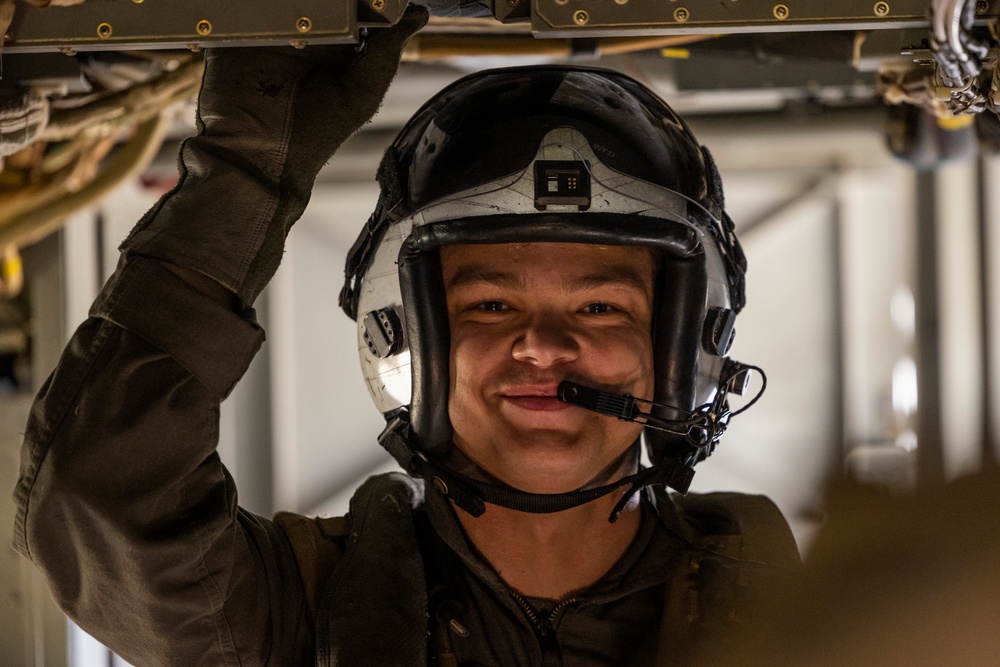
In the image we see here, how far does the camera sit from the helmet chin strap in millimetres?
1837

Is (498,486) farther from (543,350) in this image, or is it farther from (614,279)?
(614,279)

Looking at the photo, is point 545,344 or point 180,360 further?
point 545,344

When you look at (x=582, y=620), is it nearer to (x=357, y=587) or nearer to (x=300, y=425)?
(x=357, y=587)

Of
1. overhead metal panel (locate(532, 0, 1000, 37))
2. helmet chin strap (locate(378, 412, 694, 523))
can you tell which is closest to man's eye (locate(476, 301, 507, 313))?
helmet chin strap (locate(378, 412, 694, 523))

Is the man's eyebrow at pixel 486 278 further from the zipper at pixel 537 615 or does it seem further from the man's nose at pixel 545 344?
the zipper at pixel 537 615

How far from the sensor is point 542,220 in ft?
5.98

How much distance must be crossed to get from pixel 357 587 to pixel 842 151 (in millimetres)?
2942

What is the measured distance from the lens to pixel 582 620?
6.07ft

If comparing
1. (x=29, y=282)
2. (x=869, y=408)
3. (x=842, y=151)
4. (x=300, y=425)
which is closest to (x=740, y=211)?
(x=842, y=151)

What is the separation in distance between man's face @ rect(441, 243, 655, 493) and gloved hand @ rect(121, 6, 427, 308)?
401 mm

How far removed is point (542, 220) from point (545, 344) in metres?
0.18

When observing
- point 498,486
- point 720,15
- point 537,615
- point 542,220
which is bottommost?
point 537,615

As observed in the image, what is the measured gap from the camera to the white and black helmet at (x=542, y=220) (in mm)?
1840

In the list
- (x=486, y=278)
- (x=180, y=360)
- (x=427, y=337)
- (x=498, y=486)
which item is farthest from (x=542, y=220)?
(x=180, y=360)
